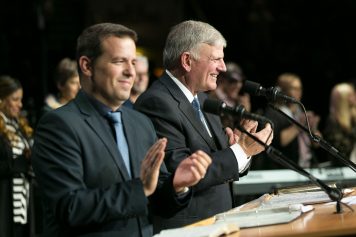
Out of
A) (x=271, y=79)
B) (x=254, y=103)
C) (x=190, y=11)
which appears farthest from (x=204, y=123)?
(x=190, y=11)

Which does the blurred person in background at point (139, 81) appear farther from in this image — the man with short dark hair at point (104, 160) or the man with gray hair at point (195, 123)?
the man with short dark hair at point (104, 160)

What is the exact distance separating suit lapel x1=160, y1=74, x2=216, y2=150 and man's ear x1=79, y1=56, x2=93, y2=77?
1.09 metres

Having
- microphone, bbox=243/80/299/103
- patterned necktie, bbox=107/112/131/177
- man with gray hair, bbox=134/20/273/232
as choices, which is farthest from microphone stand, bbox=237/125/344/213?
man with gray hair, bbox=134/20/273/232

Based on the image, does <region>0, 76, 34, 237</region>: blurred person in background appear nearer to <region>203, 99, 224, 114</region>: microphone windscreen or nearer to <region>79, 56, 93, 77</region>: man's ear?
<region>79, 56, 93, 77</region>: man's ear

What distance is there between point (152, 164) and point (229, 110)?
43 centimetres

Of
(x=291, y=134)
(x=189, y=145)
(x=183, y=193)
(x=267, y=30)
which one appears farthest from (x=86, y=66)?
(x=267, y=30)

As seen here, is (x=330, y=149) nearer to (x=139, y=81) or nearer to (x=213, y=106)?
(x=213, y=106)

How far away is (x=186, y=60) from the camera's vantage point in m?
5.00

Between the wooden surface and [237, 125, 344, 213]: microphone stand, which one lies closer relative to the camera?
the wooden surface

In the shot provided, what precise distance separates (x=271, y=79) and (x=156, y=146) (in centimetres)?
961

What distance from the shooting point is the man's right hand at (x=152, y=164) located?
3.51 m

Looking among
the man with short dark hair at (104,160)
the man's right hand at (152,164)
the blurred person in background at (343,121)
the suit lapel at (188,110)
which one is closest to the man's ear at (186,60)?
the suit lapel at (188,110)

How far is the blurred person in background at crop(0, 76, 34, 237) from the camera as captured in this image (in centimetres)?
688

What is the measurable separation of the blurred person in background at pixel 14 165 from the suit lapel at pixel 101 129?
121 inches
